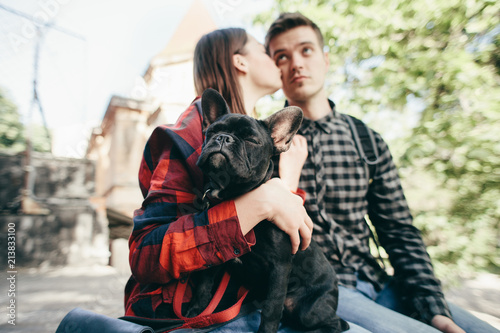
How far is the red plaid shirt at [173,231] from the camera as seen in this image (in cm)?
136

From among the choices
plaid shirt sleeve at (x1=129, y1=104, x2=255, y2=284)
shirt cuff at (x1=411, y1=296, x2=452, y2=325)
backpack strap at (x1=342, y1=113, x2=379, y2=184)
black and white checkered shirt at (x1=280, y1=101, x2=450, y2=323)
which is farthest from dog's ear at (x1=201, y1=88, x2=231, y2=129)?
shirt cuff at (x1=411, y1=296, x2=452, y2=325)

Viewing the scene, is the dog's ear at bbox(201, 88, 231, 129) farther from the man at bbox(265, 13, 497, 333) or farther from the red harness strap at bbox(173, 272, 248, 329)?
the red harness strap at bbox(173, 272, 248, 329)

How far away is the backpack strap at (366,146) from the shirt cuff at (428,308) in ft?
3.22

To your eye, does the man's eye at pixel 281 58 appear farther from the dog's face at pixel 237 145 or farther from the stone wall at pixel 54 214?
the stone wall at pixel 54 214

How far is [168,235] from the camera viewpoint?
1.36m

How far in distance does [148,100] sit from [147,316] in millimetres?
10236

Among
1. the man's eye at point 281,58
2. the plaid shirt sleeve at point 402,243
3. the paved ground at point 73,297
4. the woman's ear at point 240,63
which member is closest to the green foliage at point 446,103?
the paved ground at point 73,297

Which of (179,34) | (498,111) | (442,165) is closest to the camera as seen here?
(498,111)

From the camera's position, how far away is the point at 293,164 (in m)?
2.05

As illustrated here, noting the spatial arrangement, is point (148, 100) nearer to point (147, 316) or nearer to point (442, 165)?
point (442, 165)

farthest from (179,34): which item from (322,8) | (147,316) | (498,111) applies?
(147,316)

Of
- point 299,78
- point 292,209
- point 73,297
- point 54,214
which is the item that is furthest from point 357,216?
point 54,214

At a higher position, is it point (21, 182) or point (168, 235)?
point (21, 182)

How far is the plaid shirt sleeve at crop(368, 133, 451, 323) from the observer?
2.17 m
